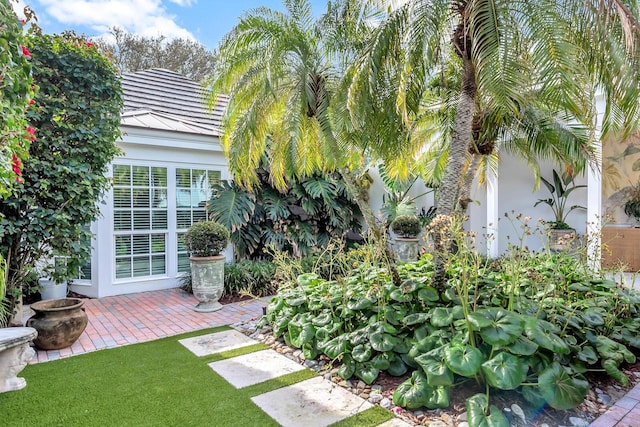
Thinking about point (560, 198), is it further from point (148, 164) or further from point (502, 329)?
point (148, 164)

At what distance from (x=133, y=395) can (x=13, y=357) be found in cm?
114

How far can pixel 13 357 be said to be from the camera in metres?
3.50

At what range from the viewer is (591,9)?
12.6 feet

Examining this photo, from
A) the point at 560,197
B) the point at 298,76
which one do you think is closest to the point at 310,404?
the point at 298,76

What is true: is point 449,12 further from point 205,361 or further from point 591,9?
point 205,361

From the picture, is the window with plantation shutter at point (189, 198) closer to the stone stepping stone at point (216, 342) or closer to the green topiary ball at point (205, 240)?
the green topiary ball at point (205, 240)

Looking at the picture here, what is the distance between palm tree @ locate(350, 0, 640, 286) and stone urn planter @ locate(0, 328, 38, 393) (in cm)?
415

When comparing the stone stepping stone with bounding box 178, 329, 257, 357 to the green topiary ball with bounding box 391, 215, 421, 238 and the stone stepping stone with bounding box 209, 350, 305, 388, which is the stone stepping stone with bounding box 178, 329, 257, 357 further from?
the green topiary ball with bounding box 391, 215, 421, 238

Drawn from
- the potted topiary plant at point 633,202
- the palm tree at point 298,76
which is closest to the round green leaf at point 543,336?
the palm tree at point 298,76

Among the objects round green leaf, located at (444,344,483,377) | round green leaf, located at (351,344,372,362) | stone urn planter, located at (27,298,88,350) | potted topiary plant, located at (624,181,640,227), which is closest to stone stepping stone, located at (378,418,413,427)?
round green leaf, located at (444,344,483,377)

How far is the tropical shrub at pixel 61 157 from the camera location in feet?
16.3

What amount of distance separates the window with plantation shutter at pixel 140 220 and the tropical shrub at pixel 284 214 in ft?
3.72

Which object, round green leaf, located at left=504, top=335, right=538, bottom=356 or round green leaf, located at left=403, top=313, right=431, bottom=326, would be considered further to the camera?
round green leaf, located at left=403, top=313, right=431, bottom=326

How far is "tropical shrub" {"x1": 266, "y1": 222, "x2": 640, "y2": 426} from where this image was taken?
313 centimetres
